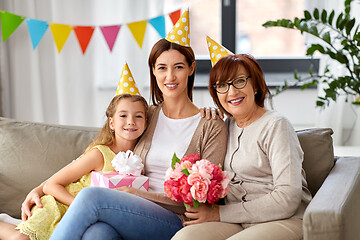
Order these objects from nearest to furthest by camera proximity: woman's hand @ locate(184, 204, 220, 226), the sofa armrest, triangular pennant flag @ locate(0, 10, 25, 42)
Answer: the sofa armrest
woman's hand @ locate(184, 204, 220, 226)
triangular pennant flag @ locate(0, 10, 25, 42)

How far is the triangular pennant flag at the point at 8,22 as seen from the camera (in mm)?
3355

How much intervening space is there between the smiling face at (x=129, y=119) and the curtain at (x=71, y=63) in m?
1.34

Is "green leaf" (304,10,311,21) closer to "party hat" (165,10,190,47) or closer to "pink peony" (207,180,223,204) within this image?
"party hat" (165,10,190,47)

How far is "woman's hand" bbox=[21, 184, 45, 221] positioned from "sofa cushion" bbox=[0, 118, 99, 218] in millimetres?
194

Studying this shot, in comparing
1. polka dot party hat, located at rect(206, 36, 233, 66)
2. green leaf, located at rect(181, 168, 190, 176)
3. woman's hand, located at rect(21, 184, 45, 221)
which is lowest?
woman's hand, located at rect(21, 184, 45, 221)

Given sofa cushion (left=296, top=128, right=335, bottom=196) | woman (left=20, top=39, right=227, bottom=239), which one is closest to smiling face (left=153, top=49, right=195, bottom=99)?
woman (left=20, top=39, right=227, bottom=239)

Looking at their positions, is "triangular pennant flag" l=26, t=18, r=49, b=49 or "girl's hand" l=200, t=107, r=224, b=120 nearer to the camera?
"girl's hand" l=200, t=107, r=224, b=120

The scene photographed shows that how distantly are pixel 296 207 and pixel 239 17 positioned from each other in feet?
7.32

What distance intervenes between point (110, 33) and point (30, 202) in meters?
1.67

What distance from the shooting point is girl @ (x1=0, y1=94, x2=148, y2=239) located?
2.02 metres

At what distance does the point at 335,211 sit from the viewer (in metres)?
1.52

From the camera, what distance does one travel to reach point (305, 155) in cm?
215

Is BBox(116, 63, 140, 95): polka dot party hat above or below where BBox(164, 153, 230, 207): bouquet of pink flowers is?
above

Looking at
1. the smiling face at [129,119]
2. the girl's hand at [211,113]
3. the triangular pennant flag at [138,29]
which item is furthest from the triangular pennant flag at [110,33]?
the girl's hand at [211,113]
